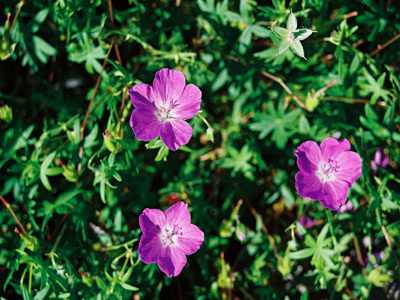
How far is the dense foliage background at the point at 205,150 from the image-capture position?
2.11m

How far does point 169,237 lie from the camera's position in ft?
6.31

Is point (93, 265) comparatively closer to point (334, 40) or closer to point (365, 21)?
point (334, 40)

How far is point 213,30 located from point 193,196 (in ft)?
3.29

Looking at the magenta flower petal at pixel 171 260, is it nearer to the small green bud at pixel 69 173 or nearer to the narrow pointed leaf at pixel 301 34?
the small green bud at pixel 69 173

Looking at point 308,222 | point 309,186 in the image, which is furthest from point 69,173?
point 308,222

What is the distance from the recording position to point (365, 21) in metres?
2.31

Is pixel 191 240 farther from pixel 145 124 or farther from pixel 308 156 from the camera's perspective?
pixel 308 156

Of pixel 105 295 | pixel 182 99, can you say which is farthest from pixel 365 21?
pixel 105 295

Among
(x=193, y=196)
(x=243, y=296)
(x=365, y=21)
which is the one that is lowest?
(x=243, y=296)

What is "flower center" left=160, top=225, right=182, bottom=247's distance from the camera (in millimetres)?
1910

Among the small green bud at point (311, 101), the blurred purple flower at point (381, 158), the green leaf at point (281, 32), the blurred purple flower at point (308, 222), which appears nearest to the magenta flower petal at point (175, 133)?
the green leaf at point (281, 32)

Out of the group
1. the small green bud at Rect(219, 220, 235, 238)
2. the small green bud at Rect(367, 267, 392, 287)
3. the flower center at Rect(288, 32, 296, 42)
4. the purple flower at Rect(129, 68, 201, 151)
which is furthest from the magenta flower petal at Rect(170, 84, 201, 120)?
the small green bud at Rect(367, 267, 392, 287)

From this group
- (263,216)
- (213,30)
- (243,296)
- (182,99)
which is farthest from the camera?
(263,216)

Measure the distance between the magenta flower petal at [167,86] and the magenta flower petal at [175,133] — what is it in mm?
113
